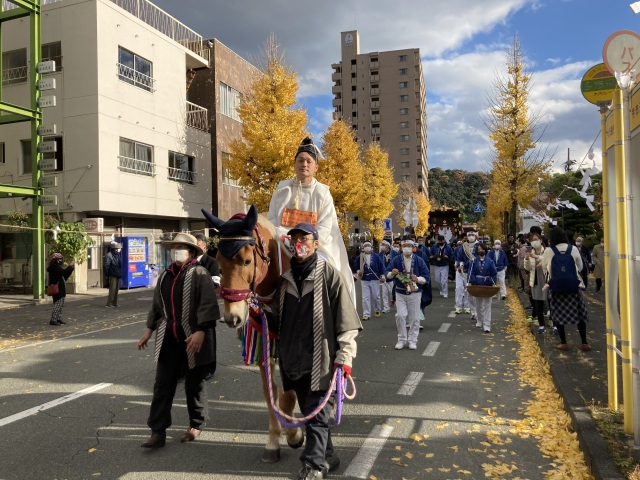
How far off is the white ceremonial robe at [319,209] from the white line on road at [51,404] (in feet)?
11.8

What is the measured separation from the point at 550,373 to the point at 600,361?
0.98 meters

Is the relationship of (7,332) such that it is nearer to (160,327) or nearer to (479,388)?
(160,327)

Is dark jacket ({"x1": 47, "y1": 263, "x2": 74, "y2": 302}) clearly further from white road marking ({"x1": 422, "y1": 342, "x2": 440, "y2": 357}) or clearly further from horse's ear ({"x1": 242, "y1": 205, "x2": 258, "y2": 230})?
horse's ear ({"x1": 242, "y1": 205, "x2": 258, "y2": 230})

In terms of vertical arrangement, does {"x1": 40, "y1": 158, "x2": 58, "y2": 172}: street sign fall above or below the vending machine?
above

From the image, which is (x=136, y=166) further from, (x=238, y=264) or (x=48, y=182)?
(x=238, y=264)

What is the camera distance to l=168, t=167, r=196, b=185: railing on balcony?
2558cm

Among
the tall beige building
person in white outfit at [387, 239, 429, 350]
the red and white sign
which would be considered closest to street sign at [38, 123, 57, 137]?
the red and white sign

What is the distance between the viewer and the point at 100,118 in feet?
68.0

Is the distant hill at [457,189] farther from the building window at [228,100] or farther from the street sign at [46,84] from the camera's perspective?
the street sign at [46,84]

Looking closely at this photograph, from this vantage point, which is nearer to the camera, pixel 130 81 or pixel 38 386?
pixel 38 386

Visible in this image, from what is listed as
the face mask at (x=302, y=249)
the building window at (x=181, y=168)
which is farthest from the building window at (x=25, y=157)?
the face mask at (x=302, y=249)

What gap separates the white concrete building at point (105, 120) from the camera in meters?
20.9

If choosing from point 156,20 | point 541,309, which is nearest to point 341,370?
point 541,309

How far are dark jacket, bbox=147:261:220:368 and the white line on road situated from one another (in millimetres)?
2110
